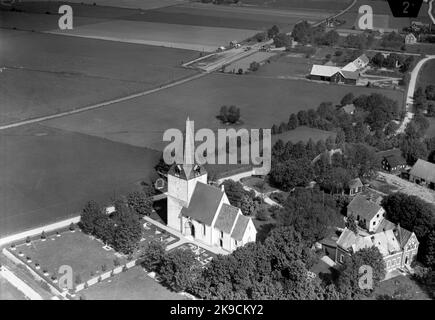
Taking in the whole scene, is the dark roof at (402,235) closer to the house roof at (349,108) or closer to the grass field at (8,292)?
the grass field at (8,292)

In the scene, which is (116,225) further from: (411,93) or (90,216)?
(411,93)

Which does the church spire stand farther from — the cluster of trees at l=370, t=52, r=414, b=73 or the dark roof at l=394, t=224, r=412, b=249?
the cluster of trees at l=370, t=52, r=414, b=73

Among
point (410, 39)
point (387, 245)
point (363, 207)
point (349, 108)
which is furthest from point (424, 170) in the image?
point (410, 39)

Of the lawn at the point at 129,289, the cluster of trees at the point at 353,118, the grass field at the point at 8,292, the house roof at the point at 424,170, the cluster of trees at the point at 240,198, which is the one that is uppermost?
the cluster of trees at the point at 353,118

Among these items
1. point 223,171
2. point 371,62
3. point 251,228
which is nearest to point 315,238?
point 251,228

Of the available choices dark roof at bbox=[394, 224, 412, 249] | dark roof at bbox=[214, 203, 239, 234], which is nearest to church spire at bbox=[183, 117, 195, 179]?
dark roof at bbox=[214, 203, 239, 234]

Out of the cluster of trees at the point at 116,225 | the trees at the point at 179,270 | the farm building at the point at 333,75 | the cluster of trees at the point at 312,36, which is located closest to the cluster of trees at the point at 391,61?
the farm building at the point at 333,75
